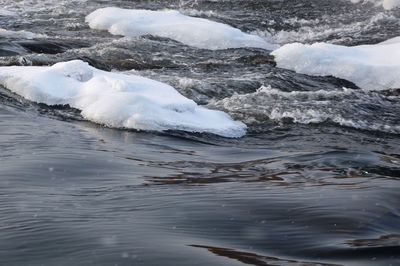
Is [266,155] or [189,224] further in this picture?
[266,155]

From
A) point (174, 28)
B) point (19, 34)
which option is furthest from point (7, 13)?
point (174, 28)

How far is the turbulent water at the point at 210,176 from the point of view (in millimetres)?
3766

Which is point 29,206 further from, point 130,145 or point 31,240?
point 130,145

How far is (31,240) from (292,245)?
1.38 meters

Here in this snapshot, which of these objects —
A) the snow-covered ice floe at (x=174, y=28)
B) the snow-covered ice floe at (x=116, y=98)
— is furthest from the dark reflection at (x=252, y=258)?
the snow-covered ice floe at (x=174, y=28)

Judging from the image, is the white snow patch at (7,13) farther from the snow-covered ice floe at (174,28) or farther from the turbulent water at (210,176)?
the turbulent water at (210,176)

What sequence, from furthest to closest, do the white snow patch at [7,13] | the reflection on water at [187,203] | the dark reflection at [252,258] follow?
the white snow patch at [7,13]
the reflection on water at [187,203]
the dark reflection at [252,258]

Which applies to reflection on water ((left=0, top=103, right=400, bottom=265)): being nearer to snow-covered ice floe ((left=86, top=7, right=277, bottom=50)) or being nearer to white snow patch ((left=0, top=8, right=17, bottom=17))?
snow-covered ice floe ((left=86, top=7, right=277, bottom=50))

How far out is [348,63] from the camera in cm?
1030

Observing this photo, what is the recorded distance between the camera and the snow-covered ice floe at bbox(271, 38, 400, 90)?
32.6 ft

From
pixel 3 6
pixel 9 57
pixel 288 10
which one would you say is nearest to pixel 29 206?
pixel 9 57

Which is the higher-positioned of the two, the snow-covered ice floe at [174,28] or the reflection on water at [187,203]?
the reflection on water at [187,203]

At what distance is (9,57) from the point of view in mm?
9852

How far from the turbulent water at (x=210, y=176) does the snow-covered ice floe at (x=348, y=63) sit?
0.72ft
